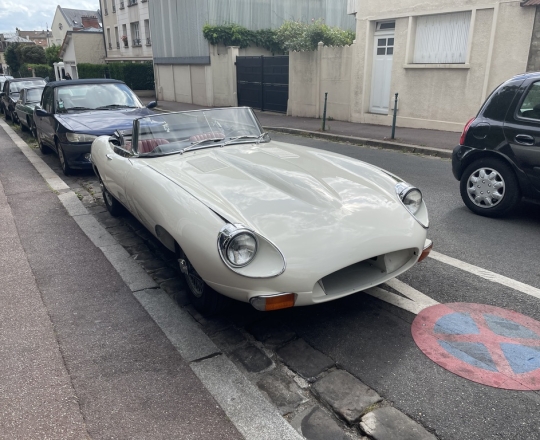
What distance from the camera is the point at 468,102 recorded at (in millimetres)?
11594

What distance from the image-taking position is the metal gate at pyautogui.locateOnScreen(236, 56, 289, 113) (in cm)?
1762

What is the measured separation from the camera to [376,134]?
12.1 m

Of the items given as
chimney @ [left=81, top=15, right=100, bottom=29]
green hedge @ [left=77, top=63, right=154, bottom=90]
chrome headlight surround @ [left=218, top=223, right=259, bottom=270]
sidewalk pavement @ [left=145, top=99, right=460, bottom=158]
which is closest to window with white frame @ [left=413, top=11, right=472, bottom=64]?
sidewalk pavement @ [left=145, top=99, right=460, bottom=158]

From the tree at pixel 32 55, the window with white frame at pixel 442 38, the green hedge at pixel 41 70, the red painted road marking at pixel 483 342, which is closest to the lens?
the red painted road marking at pixel 483 342

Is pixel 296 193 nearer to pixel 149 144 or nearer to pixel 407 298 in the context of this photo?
pixel 407 298

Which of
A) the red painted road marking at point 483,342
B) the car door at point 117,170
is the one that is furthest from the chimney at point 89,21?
the red painted road marking at point 483,342

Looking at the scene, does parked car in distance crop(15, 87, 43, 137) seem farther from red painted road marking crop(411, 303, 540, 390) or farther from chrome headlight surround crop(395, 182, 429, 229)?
red painted road marking crop(411, 303, 540, 390)

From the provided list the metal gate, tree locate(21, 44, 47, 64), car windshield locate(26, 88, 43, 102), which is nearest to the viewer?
car windshield locate(26, 88, 43, 102)

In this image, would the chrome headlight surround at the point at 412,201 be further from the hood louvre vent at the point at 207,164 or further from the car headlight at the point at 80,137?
the car headlight at the point at 80,137

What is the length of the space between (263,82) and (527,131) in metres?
14.8

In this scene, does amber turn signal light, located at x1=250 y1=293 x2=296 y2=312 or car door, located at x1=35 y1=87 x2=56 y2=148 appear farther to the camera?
car door, located at x1=35 y1=87 x2=56 y2=148

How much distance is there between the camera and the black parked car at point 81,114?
7.89 m

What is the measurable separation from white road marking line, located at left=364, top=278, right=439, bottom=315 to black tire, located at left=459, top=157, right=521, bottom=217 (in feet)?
7.46

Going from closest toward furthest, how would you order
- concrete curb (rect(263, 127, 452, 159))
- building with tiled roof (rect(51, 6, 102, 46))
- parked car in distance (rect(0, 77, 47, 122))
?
1. concrete curb (rect(263, 127, 452, 159))
2. parked car in distance (rect(0, 77, 47, 122))
3. building with tiled roof (rect(51, 6, 102, 46))
